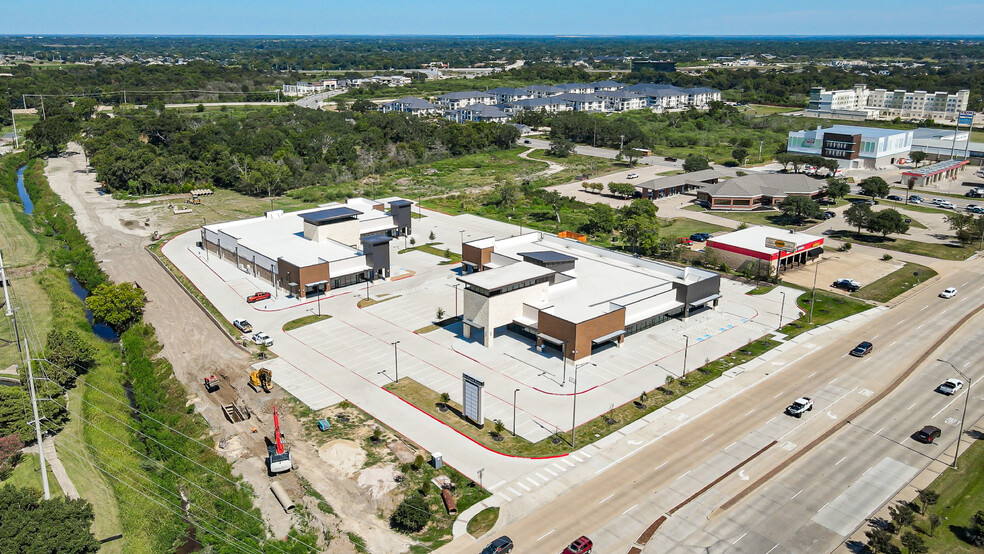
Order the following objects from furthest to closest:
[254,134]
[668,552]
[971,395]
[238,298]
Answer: [254,134] → [238,298] → [971,395] → [668,552]

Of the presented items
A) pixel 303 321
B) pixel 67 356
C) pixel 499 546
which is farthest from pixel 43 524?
pixel 303 321

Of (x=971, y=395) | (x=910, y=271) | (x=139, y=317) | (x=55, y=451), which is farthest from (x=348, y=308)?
(x=910, y=271)

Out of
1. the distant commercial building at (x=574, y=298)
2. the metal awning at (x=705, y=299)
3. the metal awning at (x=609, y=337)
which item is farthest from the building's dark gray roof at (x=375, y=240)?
the metal awning at (x=705, y=299)

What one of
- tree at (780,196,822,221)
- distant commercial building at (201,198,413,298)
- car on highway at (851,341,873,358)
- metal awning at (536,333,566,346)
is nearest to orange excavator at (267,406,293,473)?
metal awning at (536,333,566,346)

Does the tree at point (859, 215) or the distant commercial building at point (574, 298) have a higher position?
the tree at point (859, 215)

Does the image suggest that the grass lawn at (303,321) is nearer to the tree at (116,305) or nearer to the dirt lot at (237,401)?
the dirt lot at (237,401)

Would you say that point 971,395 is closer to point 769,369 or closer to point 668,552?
point 769,369
